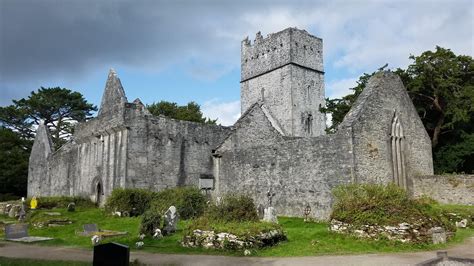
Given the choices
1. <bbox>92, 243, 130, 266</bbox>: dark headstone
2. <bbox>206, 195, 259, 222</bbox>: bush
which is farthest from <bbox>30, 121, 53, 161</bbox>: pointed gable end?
<bbox>92, 243, 130, 266</bbox>: dark headstone

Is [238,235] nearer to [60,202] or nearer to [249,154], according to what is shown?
[249,154]

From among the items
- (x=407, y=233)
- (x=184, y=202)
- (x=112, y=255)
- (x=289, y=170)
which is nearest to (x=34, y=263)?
(x=112, y=255)

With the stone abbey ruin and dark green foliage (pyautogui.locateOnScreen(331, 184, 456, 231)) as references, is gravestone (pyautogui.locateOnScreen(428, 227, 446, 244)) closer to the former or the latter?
dark green foliage (pyautogui.locateOnScreen(331, 184, 456, 231))

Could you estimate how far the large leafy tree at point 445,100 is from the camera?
2394cm

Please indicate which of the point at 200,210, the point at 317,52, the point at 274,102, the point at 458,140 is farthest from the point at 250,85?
the point at 200,210

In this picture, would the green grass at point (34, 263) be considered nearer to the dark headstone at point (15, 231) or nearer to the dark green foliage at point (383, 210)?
the dark headstone at point (15, 231)

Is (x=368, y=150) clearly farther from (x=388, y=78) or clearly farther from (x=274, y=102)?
(x=274, y=102)

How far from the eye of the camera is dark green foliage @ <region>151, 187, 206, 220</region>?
61.7ft

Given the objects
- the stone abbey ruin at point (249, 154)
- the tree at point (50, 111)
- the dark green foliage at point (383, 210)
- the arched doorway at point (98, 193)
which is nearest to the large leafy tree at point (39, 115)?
the tree at point (50, 111)

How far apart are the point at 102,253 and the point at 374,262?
5843mm

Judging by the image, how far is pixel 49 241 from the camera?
14.4 meters

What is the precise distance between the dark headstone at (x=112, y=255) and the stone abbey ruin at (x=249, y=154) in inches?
486

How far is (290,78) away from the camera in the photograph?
50.8m

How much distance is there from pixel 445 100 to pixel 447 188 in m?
6.91
